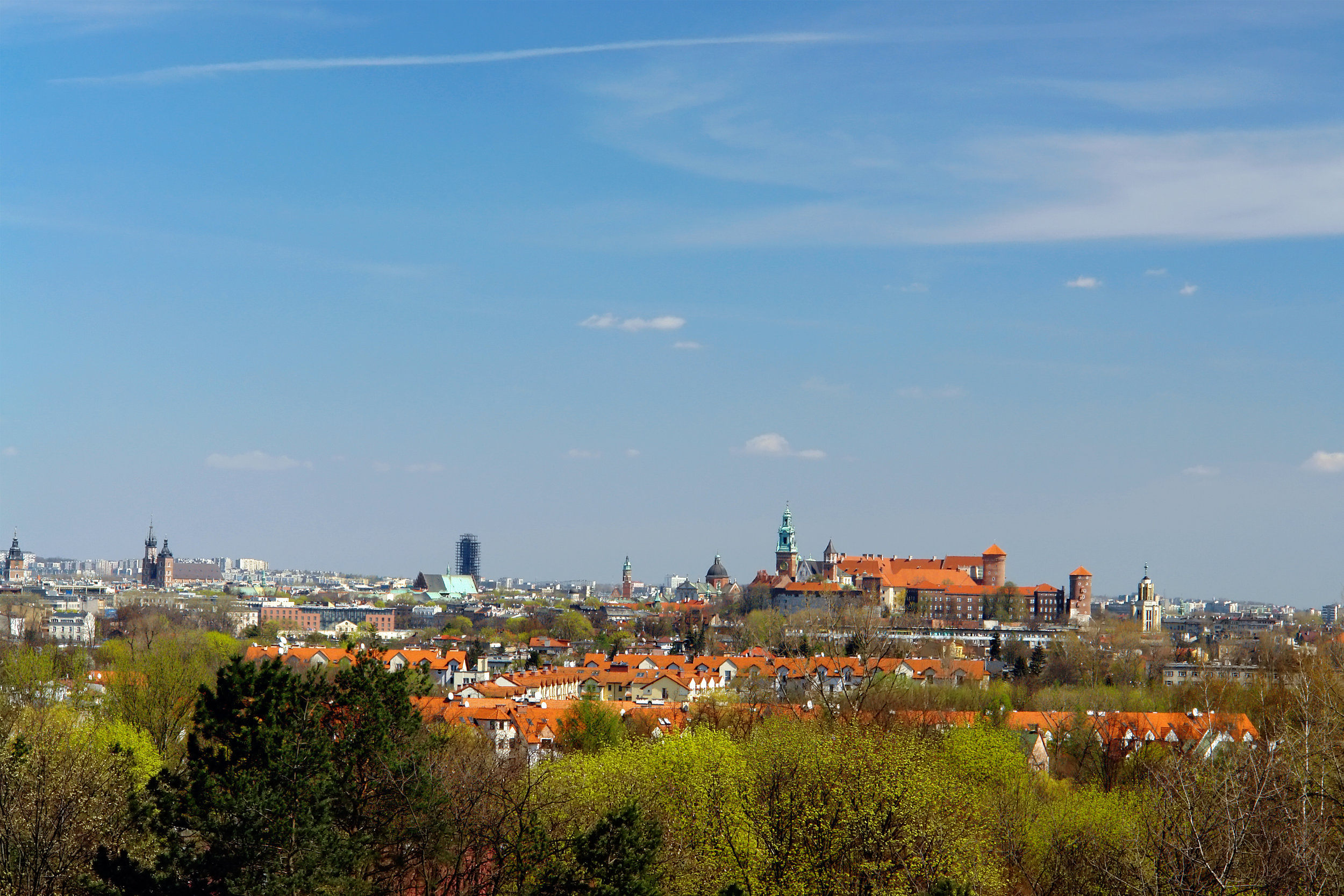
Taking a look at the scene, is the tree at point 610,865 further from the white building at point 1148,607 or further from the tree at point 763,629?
the white building at point 1148,607

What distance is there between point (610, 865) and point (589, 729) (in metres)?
30.9

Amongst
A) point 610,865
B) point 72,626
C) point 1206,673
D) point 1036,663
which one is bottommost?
Answer: point 72,626

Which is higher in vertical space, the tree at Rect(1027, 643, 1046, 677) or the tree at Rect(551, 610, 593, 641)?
the tree at Rect(1027, 643, 1046, 677)

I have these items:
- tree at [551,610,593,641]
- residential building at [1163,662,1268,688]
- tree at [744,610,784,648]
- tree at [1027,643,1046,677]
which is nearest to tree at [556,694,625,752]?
residential building at [1163,662,1268,688]

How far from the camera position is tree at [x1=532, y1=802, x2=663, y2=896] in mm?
19844

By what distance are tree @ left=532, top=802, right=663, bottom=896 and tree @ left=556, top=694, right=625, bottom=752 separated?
26.3 metres

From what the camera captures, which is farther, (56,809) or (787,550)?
(787,550)

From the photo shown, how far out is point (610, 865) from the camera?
20031 millimetres

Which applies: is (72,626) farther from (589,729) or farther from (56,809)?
(56,809)

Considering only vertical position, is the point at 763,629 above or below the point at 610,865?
below

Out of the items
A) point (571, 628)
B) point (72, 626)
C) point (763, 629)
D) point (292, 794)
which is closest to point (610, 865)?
point (292, 794)

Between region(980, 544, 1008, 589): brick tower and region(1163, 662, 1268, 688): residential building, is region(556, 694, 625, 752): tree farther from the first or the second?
region(980, 544, 1008, 589): brick tower

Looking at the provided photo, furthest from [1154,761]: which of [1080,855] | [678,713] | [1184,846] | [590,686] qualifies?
[590,686]

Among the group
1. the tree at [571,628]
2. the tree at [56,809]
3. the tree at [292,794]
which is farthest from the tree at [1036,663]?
the tree at [292,794]
